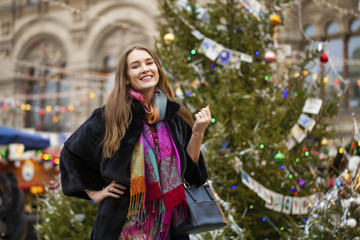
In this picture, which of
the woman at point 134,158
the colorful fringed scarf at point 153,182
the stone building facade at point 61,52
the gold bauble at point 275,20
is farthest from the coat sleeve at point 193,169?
the stone building facade at point 61,52

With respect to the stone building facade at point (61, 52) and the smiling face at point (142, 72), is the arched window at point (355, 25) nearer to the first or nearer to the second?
the stone building facade at point (61, 52)

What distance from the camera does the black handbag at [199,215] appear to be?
248 centimetres

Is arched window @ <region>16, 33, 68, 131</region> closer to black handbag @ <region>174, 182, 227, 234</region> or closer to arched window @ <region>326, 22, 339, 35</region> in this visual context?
arched window @ <region>326, 22, 339, 35</region>

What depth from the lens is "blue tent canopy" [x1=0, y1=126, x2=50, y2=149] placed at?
7156 millimetres

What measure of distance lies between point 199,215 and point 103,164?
60cm

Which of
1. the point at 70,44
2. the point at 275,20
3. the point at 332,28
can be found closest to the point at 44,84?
the point at 70,44

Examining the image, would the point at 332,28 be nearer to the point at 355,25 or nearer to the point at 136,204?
the point at 355,25

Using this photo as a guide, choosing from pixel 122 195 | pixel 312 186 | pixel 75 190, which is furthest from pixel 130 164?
pixel 312 186

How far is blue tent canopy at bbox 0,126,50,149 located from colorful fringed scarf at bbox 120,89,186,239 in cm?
518

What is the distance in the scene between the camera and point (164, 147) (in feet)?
8.28

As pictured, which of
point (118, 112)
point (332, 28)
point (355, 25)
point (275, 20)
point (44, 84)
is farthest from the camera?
point (44, 84)

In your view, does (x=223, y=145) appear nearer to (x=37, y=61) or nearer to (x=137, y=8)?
(x=137, y=8)

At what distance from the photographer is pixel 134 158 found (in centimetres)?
247

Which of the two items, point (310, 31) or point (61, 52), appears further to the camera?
point (61, 52)
